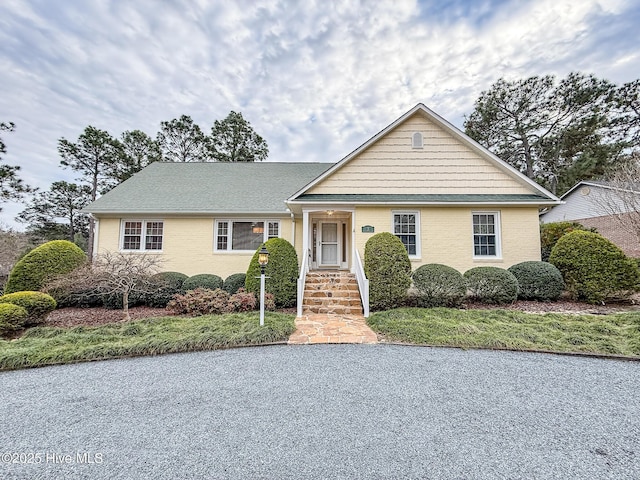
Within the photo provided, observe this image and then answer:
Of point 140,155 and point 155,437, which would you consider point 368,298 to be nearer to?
point 155,437

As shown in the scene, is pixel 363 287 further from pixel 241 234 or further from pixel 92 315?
pixel 92 315

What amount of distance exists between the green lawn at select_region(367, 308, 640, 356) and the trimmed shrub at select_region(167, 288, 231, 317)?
4326mm

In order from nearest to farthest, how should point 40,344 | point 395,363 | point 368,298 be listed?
point 395,363 → point 40,344 → point 368,298

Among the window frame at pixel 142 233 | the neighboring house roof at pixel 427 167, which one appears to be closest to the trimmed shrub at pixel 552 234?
the neighboring house roof at pixel 427 167

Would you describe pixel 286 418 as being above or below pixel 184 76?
below

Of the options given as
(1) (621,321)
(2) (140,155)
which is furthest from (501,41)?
(2) (140,155)

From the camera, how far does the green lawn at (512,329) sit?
5.16 m

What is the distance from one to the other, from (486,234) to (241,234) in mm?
9586

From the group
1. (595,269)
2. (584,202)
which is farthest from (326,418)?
(584,202)

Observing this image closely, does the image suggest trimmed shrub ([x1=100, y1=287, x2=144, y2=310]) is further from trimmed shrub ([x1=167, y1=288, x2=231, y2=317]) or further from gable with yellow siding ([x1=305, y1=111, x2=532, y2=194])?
gable with yellow siding ([x1=305, y1=111, x2=532, y2=194])

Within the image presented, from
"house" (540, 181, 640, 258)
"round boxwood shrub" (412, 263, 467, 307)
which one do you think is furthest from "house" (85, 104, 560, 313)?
"house" (540, 181, 640, 258)

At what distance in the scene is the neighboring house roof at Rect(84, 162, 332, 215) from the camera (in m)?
10.8

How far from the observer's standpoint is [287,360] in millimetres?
4758

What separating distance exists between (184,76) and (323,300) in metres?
13.2
